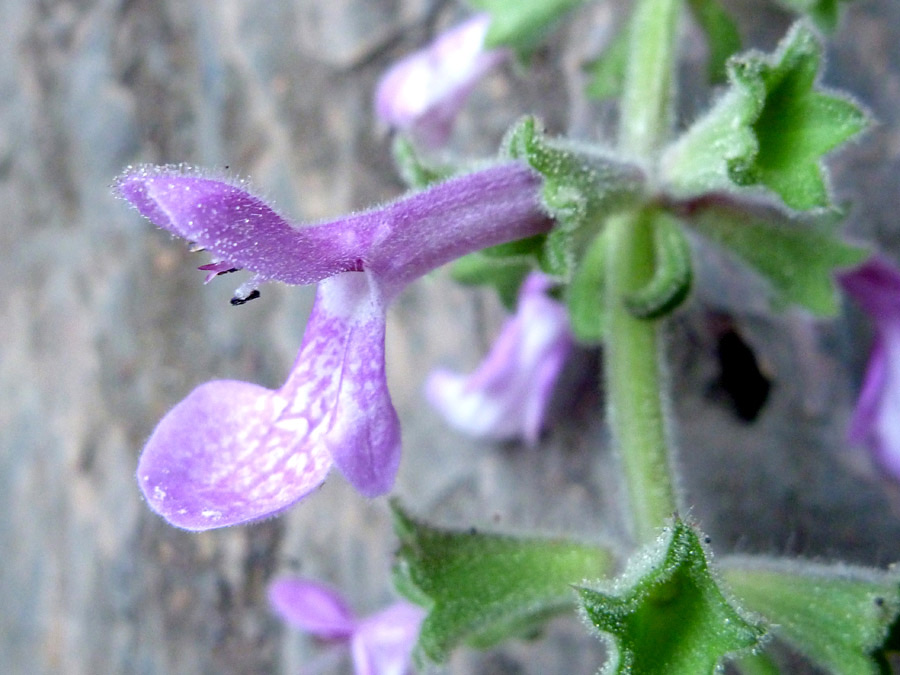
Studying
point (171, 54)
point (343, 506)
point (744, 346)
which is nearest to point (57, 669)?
point (343, 506)

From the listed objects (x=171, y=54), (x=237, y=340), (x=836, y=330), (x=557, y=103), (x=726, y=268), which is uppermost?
(x=171, y=54)

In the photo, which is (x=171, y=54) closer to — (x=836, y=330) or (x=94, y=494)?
(x=94, y=494)

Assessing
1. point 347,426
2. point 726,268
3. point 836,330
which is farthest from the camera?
point 836,330

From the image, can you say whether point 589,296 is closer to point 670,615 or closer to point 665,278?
point 665,278

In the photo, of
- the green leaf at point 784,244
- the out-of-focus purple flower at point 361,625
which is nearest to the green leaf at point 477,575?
the out-of-focus purple flower at point 361,625

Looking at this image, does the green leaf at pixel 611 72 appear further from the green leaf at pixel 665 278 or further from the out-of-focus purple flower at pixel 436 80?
the green leaf at pixel 665 278

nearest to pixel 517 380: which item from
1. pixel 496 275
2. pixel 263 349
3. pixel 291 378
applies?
pixel 496 275

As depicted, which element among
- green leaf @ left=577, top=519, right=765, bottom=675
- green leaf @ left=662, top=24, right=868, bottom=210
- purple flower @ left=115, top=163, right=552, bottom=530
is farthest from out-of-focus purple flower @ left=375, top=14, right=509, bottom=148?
green leaf @ left=577, top=519, right=765, bottom=675
